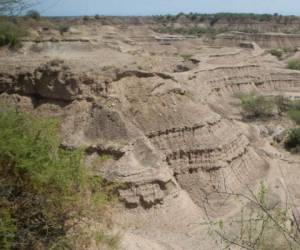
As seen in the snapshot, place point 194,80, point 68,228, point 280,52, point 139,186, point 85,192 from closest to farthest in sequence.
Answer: point 68,228 < point 85,192 < point 139,186 < point 194,80 < point 280,52

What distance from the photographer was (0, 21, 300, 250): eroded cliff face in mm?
17250

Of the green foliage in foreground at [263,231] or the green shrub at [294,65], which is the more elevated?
the green foliage in foreground at [263,231]

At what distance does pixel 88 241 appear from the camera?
12602mm

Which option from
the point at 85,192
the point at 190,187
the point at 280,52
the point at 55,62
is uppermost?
the point at 55,62

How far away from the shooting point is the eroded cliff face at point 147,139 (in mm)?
17250

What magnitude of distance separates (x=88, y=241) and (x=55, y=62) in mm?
9604

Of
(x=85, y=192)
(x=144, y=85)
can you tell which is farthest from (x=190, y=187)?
(x=85, y=192)

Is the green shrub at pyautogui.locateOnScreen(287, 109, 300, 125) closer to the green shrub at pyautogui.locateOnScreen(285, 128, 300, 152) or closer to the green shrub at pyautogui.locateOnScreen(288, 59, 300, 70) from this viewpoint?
the green shrub at pyautogui.locateOnScreen(285, 128, 300, 152)

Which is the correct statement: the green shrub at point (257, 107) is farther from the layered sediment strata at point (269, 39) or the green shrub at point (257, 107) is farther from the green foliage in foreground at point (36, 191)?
the layered sediment strata at point (269, 39)

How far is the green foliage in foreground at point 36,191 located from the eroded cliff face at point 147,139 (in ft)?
11.0

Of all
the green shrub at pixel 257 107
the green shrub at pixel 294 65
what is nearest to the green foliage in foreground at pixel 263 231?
the green shrub at pixel 257 107

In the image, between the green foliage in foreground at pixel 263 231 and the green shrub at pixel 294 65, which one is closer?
the green foliage in foreground at pixel 263 231

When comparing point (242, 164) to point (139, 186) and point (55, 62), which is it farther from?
point (55, 62)

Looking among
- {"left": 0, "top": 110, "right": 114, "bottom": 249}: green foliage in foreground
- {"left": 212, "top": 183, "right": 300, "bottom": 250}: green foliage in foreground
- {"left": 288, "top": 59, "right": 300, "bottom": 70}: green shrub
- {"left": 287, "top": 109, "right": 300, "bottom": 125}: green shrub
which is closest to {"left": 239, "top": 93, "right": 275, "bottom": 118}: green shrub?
{"left": 287, "top": 109, "right": 300, "bottom": 125}: green shrub
